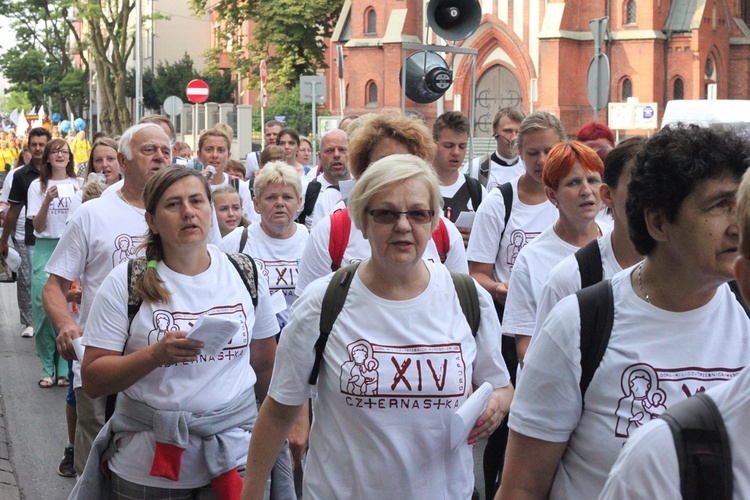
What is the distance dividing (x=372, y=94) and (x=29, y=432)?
44998mm

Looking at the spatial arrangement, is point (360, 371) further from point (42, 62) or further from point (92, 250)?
point (42, 62)

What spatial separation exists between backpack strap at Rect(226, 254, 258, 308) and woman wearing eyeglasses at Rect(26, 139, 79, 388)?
5.57 metres

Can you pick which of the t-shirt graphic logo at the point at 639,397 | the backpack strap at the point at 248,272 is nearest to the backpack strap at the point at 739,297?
the t-shirt graphic logo at the point at 639,397

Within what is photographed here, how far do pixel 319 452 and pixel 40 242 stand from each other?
7543mm

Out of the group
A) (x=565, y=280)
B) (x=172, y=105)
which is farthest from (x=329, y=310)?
(x=172, y=105)

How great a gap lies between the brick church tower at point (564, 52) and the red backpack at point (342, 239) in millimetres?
41211

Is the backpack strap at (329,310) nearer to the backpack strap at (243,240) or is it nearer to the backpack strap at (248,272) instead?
the backpack strap at (248,272)

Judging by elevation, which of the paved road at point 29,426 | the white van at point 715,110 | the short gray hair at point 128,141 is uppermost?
the white van at point 715,110

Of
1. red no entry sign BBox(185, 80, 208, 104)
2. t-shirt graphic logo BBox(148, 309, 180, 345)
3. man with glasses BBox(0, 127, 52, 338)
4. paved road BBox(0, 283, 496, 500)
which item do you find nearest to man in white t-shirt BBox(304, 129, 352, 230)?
paved road BBox(0, 283, 496, 500)

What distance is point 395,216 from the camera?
144 inches

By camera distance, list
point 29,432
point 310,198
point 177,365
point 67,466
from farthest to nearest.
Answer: point 310,198, point 29,432, point 67,466, point 177,365

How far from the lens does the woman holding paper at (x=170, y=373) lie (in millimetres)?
4332

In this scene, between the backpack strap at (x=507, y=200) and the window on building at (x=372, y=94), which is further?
the window on building at (x=372, y=94)

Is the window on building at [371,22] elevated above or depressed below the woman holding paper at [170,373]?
above
